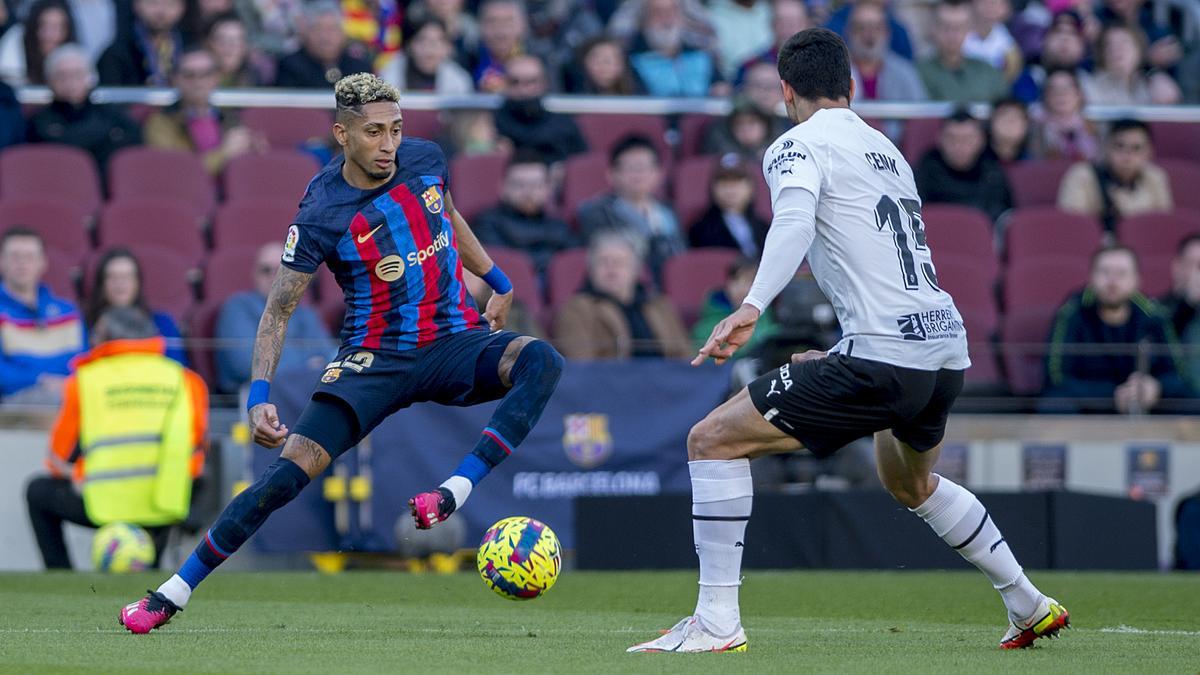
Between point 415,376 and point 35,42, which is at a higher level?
point 35,42

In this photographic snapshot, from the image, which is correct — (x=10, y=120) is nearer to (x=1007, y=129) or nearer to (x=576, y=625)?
(x=1007, y=129)

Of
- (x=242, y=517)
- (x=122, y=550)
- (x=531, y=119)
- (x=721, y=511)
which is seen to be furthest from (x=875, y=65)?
(x=721, y=511)

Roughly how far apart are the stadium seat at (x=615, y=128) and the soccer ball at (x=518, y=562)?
369 inches

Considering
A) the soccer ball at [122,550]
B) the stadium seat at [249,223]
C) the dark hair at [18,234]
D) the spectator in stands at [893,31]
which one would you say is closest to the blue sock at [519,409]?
the soccer ball at [122,550]

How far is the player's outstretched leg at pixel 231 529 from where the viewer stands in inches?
299

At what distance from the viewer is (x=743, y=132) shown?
1627 cm

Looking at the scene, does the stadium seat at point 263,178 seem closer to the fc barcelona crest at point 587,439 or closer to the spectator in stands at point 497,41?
the spectator in stands at point 497,41

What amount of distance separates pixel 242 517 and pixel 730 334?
91.4 inches

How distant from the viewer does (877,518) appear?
12586 millimetres

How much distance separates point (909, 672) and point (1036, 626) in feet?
3.61

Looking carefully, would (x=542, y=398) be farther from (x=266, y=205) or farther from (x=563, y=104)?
(x=563, y=104)

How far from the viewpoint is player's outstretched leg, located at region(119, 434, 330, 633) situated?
760cm

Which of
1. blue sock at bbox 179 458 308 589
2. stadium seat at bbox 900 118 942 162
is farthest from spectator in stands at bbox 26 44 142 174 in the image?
blue sock at bbox 179 458 308 589

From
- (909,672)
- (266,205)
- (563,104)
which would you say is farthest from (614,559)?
(909,672)
